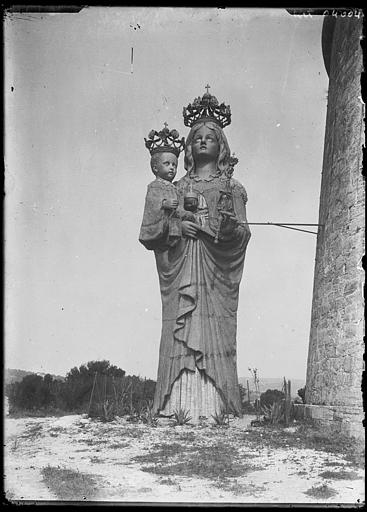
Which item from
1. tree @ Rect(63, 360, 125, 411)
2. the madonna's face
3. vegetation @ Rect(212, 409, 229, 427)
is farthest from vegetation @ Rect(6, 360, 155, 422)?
the madonna's face

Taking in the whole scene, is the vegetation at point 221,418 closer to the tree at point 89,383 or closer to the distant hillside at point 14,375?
the tree at point 89,383

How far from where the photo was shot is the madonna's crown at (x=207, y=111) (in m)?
9.16

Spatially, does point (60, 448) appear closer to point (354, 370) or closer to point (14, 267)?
point (14, 267)

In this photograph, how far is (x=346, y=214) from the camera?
7953mm

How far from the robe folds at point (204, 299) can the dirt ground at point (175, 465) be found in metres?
0.71

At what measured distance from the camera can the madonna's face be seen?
9148 millimetres

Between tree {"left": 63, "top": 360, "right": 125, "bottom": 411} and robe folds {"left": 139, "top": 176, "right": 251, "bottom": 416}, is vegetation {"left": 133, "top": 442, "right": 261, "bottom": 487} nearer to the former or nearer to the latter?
robe folds {"left": 139, "top": 176, "right": 251, "bottom": 416}

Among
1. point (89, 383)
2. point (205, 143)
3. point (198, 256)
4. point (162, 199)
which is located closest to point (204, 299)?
point (198, 256)

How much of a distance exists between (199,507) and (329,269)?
3.54m

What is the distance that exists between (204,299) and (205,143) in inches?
83.4

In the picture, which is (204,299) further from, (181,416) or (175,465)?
(175,465)

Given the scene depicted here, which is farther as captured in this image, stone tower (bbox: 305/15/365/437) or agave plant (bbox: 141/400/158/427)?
agave plant (bbox: 141/400/158/427)

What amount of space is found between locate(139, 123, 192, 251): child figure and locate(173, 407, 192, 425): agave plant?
2147 mm

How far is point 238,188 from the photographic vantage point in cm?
920
